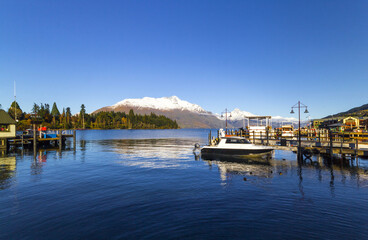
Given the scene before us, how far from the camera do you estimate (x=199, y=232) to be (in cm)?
997

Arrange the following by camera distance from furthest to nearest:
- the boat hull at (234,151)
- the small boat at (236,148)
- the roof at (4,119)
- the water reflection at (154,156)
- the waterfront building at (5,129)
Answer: the waterfront building at (5,129), the roof at (4,119), the small boat at (236,148), the boat hull at (234,151), the water reflection at (154,156)

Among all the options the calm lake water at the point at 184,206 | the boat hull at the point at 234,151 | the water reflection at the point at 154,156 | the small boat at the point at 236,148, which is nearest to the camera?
the calm lake water at the point at 184,206

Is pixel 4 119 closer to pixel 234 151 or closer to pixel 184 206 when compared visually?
pixel 234 151

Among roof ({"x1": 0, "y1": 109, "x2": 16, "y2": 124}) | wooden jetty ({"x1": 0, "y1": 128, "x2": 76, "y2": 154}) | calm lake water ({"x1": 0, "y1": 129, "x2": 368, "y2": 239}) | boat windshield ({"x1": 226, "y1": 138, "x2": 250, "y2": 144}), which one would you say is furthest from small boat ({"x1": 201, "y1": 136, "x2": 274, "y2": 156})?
roof ({"x1": 0, "y1": 109, "x2": 16, "y2": 124})

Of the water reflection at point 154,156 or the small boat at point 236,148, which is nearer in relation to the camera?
the water reflection at point 154,156

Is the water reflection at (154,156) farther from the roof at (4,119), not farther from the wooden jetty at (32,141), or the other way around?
the roof at (4,119)

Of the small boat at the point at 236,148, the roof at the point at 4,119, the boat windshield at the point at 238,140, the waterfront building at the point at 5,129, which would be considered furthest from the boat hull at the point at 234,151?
the waterfront building at the point at 5,129

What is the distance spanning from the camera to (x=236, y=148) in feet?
108

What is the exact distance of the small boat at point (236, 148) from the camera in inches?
1248

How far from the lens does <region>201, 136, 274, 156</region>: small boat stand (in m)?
31.7

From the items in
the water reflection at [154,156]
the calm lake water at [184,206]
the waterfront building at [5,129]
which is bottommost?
the water reflection at [154,156]

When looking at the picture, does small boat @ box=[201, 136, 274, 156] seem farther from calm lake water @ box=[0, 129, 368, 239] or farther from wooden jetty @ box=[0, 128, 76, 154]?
wooden jetty @ box=[0, 128, 76, 154]

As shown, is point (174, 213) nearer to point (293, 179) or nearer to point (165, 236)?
point (165, 236)

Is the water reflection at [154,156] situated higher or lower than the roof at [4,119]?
lower
